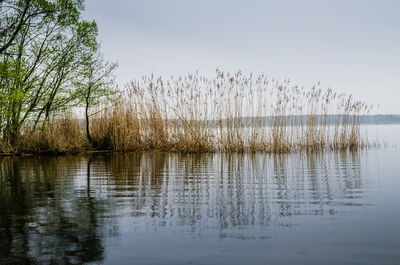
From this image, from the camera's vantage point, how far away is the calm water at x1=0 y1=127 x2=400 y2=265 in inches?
102

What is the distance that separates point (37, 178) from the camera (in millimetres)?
6641

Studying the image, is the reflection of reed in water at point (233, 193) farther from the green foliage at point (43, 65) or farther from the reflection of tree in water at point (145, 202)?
the green foliage at point (43, 65)

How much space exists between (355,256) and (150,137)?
1036 cm

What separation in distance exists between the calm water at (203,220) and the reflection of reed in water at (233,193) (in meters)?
0.01

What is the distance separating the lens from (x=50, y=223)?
3449mm

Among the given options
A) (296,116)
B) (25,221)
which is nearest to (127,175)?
(25,221)

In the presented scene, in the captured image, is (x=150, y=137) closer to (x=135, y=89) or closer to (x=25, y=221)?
(x=135, y=89)

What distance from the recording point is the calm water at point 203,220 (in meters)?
2.59

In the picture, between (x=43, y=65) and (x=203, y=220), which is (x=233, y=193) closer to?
(x=203, y=220)

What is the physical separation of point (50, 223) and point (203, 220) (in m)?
1.43

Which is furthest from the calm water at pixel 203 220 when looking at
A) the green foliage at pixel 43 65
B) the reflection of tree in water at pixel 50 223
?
the green foliage at pixel 43 65

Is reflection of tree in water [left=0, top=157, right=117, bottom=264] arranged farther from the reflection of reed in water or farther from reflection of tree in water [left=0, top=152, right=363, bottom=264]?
the reflection of reed in water

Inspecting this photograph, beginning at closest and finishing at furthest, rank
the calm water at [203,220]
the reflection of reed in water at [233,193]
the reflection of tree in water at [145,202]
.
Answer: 1. the calm water at [203,220]
2. the reflection of tree in water at [145,202]
3. the reflection of reed in water at [233,193]

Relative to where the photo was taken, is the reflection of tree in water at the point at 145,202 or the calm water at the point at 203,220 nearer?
the calm water at the point at 203,220
